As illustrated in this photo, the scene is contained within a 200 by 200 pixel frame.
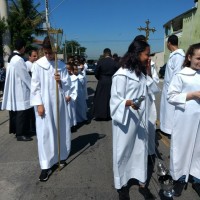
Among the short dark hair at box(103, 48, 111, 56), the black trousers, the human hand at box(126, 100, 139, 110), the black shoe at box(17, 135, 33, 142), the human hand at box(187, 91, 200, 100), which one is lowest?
the black shoe at box(17, 135, 33, 142)

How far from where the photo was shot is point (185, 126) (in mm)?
3775

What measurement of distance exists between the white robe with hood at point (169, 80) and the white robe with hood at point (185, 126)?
7.74 ft

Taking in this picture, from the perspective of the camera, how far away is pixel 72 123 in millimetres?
7492

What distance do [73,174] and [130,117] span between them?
159 centimetres

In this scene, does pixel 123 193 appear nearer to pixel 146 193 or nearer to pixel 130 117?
pixel 146 193

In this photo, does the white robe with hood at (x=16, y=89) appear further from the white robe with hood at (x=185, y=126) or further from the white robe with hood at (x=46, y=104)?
the white robe with hood at (x=185, y=126)

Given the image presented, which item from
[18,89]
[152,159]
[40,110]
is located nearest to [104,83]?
[18,89]

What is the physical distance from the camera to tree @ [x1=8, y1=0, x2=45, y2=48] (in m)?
13.8

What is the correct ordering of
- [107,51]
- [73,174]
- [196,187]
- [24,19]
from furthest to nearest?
[24,19]
[107,51]
[73,174]
[196,187]

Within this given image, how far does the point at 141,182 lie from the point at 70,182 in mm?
1087

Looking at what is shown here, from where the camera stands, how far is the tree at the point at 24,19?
13.8m

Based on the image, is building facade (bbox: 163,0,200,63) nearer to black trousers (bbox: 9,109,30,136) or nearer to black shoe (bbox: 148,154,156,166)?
black trousers (bbox: 9,109,30,136)

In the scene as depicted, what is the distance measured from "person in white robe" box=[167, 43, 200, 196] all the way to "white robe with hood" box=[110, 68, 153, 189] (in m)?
0.40

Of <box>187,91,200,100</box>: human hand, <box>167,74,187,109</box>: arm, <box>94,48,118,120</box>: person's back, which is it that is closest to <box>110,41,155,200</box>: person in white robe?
<box>167,74,187,109</box>: arm
